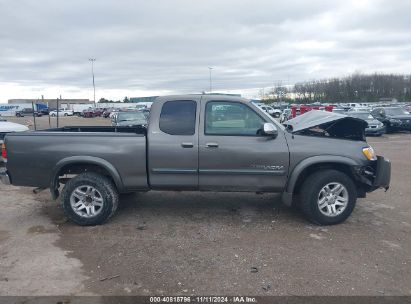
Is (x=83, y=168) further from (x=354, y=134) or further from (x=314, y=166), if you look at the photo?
(x=354, y=134)

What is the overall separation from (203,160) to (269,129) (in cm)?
101

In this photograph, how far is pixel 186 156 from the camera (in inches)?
204

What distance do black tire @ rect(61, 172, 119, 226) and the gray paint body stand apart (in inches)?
7.1

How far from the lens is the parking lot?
3.64 metres

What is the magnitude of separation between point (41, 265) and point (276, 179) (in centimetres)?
316

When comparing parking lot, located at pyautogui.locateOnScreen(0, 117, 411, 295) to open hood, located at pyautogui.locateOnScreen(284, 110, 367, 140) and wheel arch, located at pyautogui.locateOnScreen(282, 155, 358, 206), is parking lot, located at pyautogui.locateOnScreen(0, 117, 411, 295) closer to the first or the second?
wheel arch, located at pyautogui.locateOnScreen(282, 155, 358, 206)

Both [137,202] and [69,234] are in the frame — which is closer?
[69,234]

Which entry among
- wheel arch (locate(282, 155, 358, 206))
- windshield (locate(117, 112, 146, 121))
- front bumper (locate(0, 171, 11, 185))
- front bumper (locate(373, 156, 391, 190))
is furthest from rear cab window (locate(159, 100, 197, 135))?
windshield (locate(117, 112, 146, 121))

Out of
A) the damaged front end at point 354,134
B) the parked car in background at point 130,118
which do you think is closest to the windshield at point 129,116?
the parked car in background at point 130,118

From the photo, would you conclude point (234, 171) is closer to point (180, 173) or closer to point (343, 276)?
point (180, 173)

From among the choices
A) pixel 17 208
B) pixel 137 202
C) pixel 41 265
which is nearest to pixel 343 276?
pixel 41 265

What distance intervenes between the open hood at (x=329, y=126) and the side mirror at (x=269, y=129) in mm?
405

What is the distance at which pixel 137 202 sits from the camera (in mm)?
6590

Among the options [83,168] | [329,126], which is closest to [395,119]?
[329,126]
